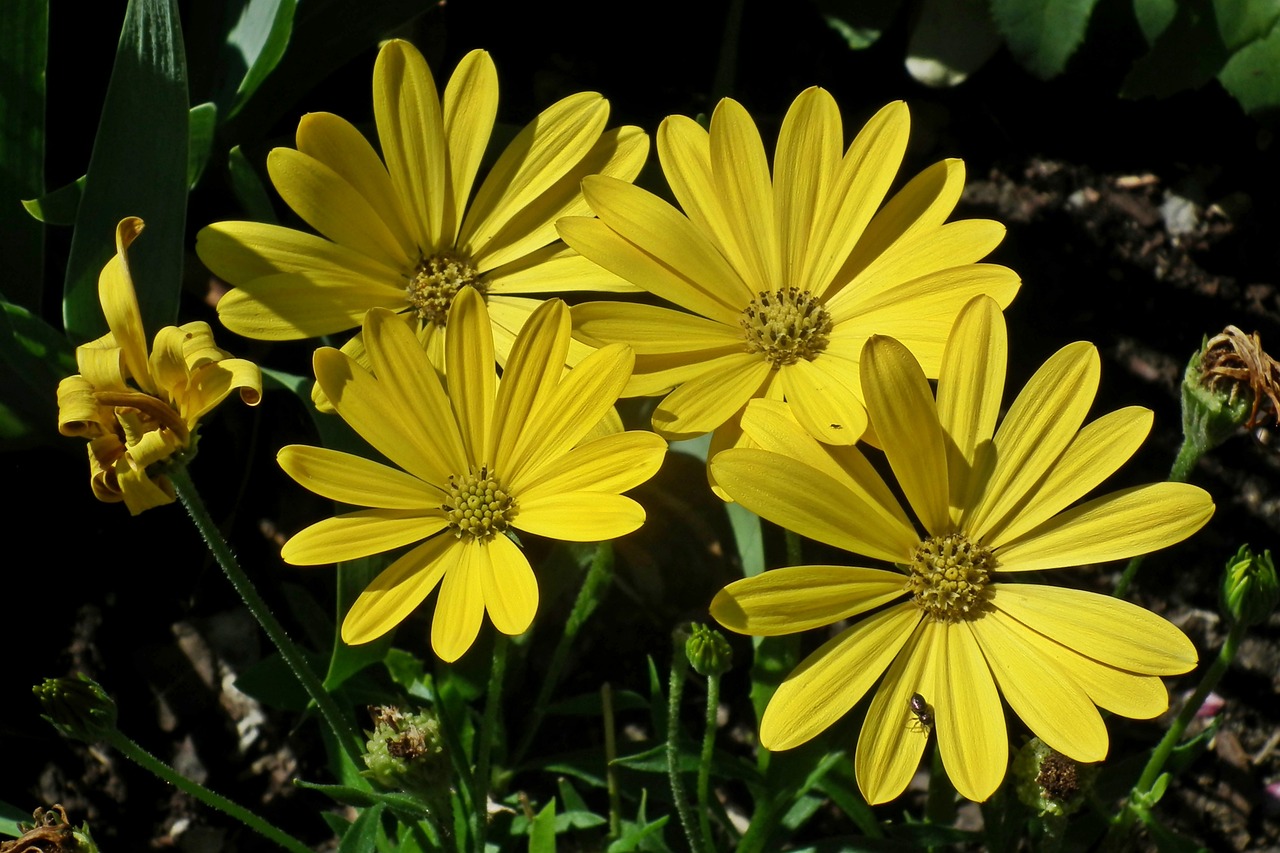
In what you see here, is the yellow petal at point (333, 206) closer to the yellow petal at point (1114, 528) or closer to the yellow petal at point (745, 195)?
the yellow petal at point (745, 195)

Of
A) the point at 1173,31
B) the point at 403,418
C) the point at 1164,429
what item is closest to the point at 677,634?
the point at 403,418

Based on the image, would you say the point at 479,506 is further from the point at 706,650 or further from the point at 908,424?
the point at 908,424

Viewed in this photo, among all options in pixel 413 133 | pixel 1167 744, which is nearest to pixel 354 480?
pixel 413 133

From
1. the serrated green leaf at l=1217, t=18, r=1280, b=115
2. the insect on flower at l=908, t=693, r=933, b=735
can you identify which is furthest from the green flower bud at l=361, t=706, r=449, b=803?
the serrated green leaf at l=1217, t=18, r=1280, b=115

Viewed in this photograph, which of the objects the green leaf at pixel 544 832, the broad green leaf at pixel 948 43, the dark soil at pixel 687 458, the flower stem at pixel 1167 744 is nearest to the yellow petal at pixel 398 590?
the green leaf at pixel 544 832

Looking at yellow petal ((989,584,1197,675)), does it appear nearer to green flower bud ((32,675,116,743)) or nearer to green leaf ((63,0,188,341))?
green flower bud ((32,675,116,743))
